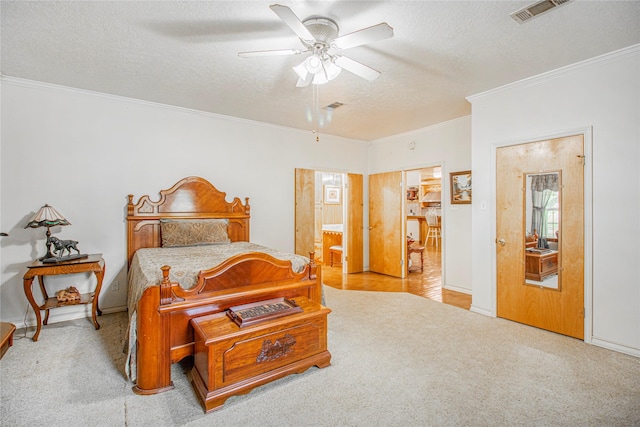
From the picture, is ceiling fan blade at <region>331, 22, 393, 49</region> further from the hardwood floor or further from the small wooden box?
the hardwood floor

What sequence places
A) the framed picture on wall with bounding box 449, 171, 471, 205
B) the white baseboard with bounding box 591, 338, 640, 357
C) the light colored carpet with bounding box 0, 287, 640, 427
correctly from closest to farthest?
the light colored carpet with bounding box 0, 287, 640, 427 < the white baseboard with bounding box 591, 338, 640, 357 < the framed picture on wall with bounding box 449, 171, 471, 205

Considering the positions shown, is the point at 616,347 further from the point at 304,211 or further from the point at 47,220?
the point at 47,220

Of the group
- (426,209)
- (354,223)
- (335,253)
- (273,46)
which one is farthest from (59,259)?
(426,209)

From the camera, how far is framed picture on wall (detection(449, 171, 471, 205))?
15.2ft

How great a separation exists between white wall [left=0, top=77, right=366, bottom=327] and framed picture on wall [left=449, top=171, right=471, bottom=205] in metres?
2.97

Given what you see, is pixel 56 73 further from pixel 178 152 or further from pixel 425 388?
pixel 425 388

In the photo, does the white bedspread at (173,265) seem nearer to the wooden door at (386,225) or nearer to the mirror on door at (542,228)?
the mirror on door at (542,228)

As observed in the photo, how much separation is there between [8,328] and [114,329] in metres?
0.94

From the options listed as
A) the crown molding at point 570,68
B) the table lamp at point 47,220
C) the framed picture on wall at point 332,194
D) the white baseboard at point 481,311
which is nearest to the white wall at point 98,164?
the table lamp at point 47,220

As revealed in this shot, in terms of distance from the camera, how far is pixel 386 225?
233 inches

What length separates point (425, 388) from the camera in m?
2.20

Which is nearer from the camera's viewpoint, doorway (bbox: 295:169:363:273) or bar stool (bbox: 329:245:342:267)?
doorway (bbox: 295:169:363:273)

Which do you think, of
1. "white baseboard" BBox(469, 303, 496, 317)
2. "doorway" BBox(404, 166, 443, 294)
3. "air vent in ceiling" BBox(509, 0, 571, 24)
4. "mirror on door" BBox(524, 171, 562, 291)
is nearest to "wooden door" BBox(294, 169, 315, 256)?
"white baseboard" BBox(469, 303, 496, 317)

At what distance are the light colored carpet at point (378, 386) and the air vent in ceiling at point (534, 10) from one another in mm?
2668
